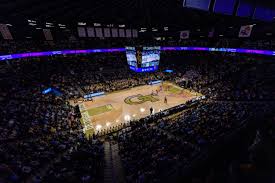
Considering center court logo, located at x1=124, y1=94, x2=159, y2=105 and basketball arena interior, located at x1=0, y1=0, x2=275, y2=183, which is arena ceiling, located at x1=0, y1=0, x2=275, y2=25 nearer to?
basketball arena interior, located at x1=0, y1=0, x2=275, y2=183

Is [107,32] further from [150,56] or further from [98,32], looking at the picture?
[150,56]

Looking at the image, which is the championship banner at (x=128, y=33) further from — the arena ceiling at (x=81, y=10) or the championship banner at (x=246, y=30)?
the championship banner at (x=246, y=30)

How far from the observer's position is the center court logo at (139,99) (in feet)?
84.4

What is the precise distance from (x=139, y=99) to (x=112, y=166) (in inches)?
667

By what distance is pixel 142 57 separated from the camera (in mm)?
29891

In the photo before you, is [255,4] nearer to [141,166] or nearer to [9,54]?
[141,166]

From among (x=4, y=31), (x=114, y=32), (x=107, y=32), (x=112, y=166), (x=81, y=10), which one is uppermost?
(x=81, y=10)

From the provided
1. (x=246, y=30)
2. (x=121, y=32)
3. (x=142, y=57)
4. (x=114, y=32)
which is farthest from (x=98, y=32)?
(x=246, y=30)

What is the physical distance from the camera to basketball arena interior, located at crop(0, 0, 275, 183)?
8836 millimetres

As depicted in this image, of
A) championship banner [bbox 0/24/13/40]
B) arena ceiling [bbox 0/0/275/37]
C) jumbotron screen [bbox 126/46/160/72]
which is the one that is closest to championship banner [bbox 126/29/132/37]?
jumbotron screen [bbox 126/46/160/72]

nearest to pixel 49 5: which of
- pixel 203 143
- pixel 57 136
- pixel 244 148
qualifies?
pixel 57 136

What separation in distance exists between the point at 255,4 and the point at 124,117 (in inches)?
651

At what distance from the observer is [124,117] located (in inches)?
819

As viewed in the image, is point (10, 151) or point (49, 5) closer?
point (10, 151)
